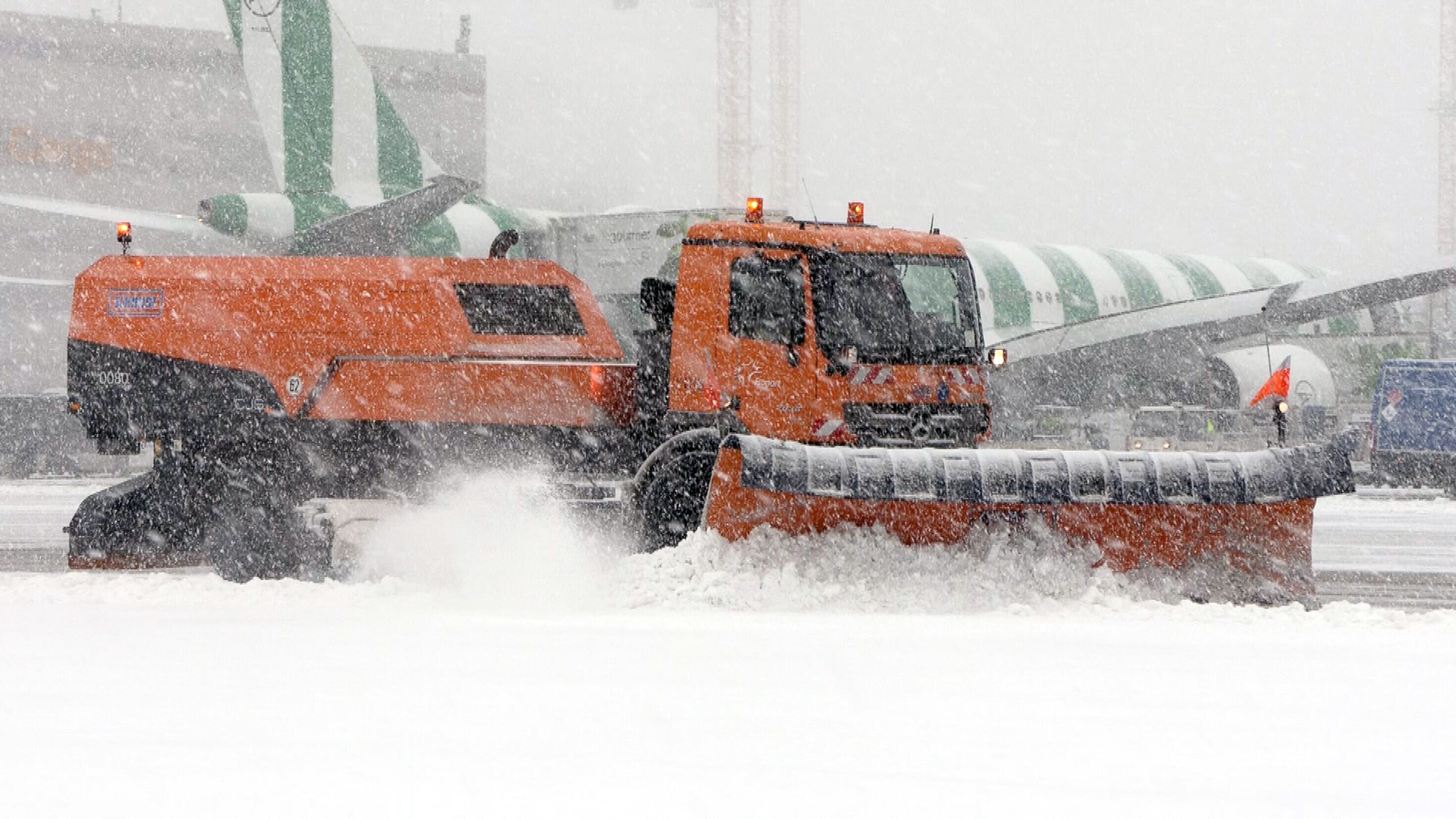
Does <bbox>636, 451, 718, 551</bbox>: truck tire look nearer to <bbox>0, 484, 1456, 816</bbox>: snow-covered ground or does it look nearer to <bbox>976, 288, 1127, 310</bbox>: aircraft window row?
<bbox>0, 484, 1456, 816</bbox>: snow-covered ground

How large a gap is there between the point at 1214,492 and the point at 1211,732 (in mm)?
3537

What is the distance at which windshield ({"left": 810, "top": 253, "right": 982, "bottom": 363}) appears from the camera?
9578mm

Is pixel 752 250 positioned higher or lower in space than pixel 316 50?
lower

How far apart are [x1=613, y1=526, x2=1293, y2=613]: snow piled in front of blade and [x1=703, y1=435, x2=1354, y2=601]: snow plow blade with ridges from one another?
10 cm

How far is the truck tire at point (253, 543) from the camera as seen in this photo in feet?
33.0

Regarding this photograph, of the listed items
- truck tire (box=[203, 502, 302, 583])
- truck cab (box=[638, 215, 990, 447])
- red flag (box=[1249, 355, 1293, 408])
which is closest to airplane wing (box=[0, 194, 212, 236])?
truck tire (box=[203, 502, 302, 583])

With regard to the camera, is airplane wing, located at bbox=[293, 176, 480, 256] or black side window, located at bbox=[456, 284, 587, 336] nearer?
black side window, located at bbox=[456, 284, 587, 336]

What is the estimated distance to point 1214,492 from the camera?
341 inches

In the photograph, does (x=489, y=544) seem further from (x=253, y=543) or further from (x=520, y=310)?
(x=253, y=543)

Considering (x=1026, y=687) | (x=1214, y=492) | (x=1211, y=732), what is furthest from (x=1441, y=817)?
(x=1214, y=492)

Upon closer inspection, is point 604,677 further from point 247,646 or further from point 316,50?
point 316,50

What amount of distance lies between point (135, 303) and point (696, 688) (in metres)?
6.35

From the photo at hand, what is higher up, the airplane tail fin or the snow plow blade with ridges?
the airplane tail fin

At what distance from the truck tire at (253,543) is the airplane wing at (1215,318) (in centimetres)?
1391
